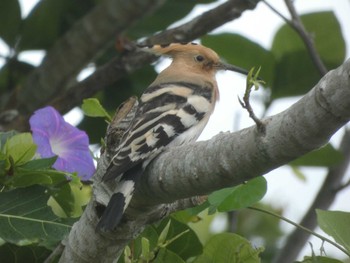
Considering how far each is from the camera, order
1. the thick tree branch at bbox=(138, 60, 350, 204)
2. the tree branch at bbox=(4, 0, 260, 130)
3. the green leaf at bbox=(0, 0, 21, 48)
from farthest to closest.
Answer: the green leaf at bbox=(0, 0, 21, 48)
the tree branch at bbox=(4, 0, 260, 130)
the thick tree branch at bbox=(138, 60, 350, 204)

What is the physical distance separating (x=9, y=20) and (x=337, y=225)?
8.04 feet

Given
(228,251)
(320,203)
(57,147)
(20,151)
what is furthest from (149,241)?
(320,203)

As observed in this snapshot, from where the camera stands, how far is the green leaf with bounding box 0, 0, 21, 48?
4949mm

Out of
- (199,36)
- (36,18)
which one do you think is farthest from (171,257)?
(36,18)

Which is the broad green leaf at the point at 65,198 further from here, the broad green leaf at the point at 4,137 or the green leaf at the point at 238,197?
the green leaf at the point at 238,197

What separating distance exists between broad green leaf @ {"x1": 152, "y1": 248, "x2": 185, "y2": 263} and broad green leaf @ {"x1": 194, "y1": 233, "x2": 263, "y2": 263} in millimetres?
114

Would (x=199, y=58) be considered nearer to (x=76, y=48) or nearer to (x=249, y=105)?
(x=76, y=48)

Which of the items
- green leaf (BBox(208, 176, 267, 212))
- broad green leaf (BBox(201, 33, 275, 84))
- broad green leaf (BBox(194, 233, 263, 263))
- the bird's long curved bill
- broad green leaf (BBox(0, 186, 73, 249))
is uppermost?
broad green leaf (BBox(0, 186, 73, 249))

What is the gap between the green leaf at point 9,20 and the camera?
16.2 feet

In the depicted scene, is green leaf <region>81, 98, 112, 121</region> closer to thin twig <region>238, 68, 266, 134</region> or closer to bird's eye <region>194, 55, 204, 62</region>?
thin twig <region>238, 68, 266, 134</region>

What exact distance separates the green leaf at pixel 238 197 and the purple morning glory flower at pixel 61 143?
1.82 feet

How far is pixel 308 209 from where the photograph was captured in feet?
14.9

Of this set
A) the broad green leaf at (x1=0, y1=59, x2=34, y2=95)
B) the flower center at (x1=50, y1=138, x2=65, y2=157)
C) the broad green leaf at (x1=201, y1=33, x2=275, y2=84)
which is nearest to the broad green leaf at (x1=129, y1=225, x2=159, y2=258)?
the flower center at (x1=50, y1=138, x2=65, y2=157)

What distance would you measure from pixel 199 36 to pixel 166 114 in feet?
3.29
